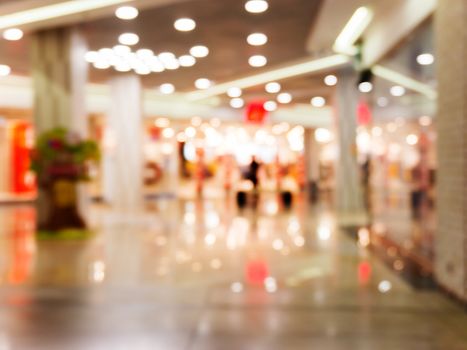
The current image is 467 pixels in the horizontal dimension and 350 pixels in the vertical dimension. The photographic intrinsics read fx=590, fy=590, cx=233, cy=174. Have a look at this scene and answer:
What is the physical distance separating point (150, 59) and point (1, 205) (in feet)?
32.7

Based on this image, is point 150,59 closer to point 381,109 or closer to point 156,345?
point 381,109

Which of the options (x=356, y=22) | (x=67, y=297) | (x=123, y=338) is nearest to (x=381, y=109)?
(x=356, y=22)

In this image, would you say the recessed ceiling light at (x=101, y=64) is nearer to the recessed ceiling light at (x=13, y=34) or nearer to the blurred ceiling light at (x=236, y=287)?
the recessed ceiling light at (x=13, y=34)

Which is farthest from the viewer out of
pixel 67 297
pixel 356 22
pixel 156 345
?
pixel 356 22

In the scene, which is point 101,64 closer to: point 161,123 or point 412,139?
point 412,139

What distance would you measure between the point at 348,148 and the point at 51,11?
7981 millimetres

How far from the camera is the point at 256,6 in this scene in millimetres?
8883

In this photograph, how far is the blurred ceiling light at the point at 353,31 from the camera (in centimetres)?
951

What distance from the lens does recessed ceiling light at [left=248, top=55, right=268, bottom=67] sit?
13.1 metres

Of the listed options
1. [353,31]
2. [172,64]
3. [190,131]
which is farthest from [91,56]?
[190,131]

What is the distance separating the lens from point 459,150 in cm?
518

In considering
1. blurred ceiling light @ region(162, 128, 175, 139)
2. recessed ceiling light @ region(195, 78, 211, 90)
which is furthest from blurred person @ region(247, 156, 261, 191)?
blurred ceiling light @ region(162, 128, 175, 139)

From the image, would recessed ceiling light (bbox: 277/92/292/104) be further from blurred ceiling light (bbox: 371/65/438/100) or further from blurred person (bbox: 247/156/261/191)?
blurred ceiling light (bbox: 371/65/438/100)

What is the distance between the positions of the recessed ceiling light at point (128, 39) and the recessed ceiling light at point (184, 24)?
1.02 meters
